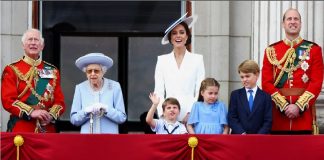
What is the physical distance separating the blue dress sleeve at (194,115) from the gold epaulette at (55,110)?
128 centimetres

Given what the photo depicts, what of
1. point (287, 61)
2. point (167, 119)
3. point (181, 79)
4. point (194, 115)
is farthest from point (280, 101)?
point (167, 119)

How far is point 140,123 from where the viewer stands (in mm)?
14086

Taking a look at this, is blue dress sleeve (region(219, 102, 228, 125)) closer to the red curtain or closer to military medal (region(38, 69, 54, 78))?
the red curtain

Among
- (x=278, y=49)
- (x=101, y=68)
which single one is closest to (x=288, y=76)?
(x=278, y=49)

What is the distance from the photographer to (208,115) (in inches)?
444

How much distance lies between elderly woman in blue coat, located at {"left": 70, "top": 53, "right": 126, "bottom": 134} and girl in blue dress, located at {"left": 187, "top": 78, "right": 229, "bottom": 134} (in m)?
0.70

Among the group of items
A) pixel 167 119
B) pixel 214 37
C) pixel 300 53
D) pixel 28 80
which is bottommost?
pixel 167 119

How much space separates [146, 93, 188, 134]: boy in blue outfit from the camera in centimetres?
1126

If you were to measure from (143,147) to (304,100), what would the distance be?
186 centimetres

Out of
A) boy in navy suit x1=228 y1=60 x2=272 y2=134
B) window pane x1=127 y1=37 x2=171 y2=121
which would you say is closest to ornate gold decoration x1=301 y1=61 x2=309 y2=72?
boy in navy suit x1=228 y1=60 x2=272 y2=134

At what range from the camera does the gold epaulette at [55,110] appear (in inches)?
445

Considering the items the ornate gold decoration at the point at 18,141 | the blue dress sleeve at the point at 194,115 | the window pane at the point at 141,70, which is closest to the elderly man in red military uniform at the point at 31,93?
the ornate gold decoration at the point at 18,141

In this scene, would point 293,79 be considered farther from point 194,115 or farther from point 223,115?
point 194,115

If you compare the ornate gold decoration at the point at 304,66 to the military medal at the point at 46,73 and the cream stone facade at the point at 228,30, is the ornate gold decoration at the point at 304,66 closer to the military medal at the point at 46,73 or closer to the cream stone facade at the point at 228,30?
the cream stone facade at the point at 228,30
